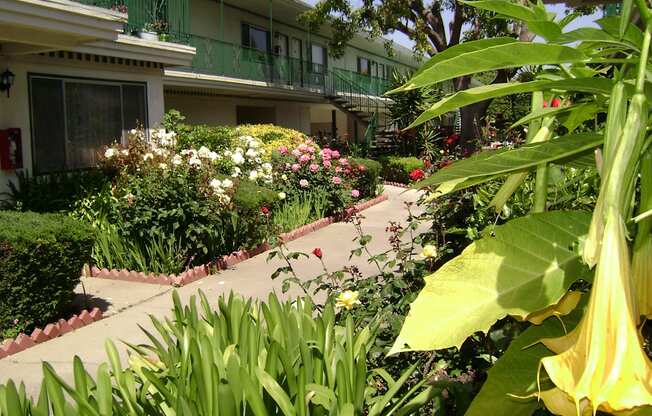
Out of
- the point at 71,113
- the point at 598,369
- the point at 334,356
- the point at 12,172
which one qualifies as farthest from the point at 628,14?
the point at 71,113

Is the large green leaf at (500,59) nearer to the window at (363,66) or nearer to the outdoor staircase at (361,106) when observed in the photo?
the outdoor staircase at (361,106)

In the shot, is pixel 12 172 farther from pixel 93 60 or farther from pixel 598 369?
pixel 598 369

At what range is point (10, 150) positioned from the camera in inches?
336

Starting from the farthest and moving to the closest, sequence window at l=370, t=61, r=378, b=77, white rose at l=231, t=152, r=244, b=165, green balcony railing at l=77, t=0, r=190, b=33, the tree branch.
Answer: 1. window at l=370, t=61, r=378, b=77
2. the tree branch
3. green balcony railing at l=77, t=0, r=190, b=33
4. white rose at l=231, t=152, r=244, b=165

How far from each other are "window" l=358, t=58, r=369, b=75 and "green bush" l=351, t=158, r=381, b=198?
18.2 metres

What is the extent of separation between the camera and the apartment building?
8.37 meters

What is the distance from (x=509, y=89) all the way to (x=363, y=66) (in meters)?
35.2

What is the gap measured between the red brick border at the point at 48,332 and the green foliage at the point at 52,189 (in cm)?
280

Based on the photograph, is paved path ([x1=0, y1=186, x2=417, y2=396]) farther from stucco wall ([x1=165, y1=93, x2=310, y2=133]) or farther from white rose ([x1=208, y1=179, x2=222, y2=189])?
stucco wall ([x1=165, y1=93, x2=310, y2=133])

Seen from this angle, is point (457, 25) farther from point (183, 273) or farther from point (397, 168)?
point (183, 273)

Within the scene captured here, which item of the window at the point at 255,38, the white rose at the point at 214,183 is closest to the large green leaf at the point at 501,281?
the white rose at the point at 214,183

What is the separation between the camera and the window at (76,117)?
30.6 ft

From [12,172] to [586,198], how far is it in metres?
8.15

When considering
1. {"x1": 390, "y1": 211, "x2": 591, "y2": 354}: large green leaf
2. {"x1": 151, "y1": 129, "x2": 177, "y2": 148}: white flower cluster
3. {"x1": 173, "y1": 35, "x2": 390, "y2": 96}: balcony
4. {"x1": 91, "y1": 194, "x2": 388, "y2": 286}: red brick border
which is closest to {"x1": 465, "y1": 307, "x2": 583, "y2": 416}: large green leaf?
{"x1": 390, "y1": 211, "x2": 591, "y2": 354}: large green leaf
